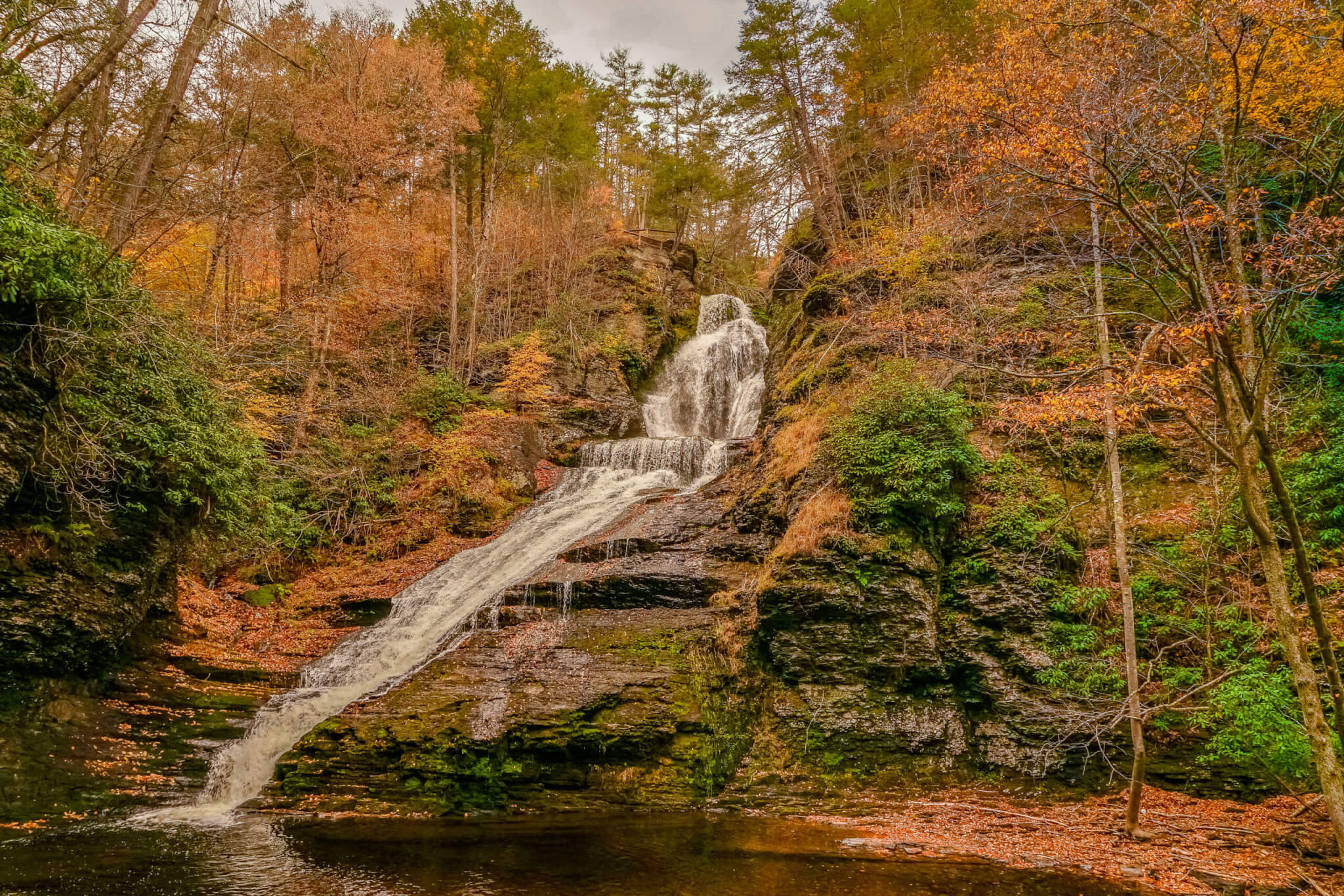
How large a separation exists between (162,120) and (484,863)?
35.5ft

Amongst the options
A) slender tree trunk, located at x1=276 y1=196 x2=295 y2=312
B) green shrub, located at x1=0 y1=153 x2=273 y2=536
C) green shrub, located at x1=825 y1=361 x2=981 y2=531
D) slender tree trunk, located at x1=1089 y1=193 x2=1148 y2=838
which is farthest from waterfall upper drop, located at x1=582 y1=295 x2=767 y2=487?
slender tree trunk, located at x1=1089 y1=193 x2=1148 y2=838

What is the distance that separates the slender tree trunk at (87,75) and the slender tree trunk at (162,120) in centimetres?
75

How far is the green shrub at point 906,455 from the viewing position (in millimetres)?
10297

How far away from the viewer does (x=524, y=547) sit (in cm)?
1420

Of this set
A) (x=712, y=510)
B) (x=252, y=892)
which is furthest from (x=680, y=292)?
(x=252, y=892)

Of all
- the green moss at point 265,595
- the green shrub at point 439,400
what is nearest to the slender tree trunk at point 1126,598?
the green moss at point 265,595

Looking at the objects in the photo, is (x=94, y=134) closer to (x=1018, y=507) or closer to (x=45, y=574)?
(x=45, y=574)

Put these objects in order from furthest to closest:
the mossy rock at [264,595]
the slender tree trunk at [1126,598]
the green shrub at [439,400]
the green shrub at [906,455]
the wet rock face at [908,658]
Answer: the green shrub at [439,400] < the mossy rock at [264,595] < the green shrub at [906,455] < the wet rock face at [908,658] < the slender tree trunk at [1126,598]

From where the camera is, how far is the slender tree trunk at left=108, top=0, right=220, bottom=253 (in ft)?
28.8

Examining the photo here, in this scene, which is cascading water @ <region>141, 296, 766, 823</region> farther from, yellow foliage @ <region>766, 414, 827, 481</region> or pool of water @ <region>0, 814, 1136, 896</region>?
yellow foliage @ <region>766, 414, 827, 481</region>

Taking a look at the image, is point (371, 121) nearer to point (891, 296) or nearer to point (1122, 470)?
point (891, 296)

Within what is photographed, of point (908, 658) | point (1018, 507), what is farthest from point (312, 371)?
point (1018, 507)

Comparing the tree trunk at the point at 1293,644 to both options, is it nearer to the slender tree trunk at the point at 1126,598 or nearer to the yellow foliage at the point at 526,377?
the slender tree trunk at the point at 1126,598

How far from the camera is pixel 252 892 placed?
5496mm
